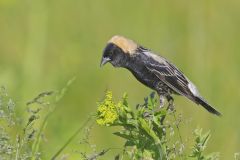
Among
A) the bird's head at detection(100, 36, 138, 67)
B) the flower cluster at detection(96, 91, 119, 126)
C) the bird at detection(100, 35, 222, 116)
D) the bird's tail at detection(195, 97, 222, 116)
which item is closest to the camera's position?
the flower cluster at detection(96, 91, 119, 126)

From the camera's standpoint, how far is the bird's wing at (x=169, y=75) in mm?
4703

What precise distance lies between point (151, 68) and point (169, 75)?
113 mm

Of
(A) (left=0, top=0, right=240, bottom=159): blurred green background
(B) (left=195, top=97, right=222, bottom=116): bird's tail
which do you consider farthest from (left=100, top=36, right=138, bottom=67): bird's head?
(B) (left=195, top=97, right=222, bottom=116): bird's tail

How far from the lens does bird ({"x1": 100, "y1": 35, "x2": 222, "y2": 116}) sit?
15.4 ft

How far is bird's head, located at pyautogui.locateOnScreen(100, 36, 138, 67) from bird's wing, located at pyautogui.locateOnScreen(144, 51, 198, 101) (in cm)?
9

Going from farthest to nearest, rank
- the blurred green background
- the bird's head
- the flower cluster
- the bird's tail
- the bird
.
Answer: the blurred green background, the bird's head, the bird, the bird's tail, the flower cluster

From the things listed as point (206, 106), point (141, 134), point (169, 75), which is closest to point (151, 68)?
point (169, 75)

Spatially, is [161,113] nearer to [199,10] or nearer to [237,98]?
[237,98]

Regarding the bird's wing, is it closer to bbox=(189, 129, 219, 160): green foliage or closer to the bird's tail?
the bird's tail

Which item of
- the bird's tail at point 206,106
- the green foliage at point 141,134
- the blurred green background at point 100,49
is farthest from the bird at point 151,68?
the green foliage at point 141,134

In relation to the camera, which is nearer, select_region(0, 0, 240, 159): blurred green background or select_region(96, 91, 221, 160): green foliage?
select_region(96, 91, 221, 160): green foliage

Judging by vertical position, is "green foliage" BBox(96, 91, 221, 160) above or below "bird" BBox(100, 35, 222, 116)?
below

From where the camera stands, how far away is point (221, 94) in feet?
19.0

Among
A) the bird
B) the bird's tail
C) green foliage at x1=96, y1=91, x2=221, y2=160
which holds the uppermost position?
the bird
